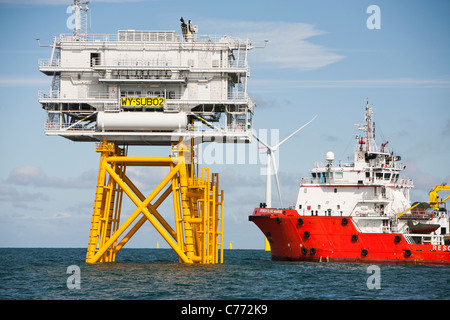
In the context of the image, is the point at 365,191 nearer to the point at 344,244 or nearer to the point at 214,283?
the point at 344,244

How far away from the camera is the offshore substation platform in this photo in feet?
159

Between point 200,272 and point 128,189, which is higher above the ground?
point 128,189

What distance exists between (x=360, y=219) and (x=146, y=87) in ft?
74.2

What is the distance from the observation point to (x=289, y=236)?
62250mm

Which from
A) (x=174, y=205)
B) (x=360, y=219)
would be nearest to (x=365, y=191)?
(x=360, y=219)

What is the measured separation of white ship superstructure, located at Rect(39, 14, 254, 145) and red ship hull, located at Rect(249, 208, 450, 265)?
14965mm

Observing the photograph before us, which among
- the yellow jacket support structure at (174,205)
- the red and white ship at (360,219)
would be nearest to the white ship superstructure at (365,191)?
the red and white ship at (360,219)

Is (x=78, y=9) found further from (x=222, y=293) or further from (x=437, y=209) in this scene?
(x=437, y=209)

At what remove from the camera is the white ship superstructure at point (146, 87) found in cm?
4831

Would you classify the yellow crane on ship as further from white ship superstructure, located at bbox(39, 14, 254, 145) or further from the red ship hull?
white ship superstructure, located at bbox(39, 14, 254, 145)

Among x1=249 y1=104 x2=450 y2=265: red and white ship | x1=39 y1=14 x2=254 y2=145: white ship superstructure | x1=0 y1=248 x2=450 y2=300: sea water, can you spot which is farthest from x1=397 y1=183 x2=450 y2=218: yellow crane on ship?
x1=39 y1=14 x2=254 y2=145: white ship superstructure

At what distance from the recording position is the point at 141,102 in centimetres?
4872
